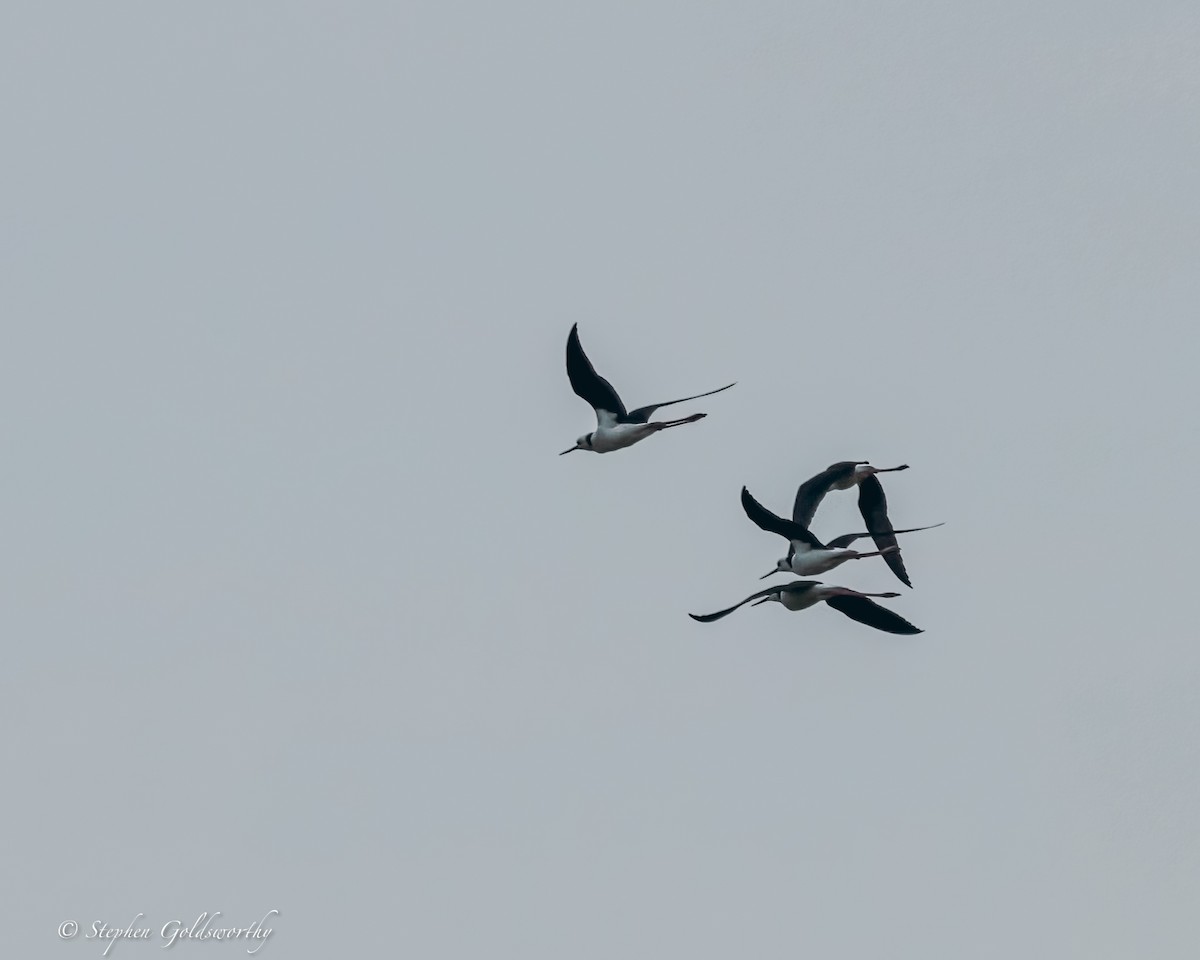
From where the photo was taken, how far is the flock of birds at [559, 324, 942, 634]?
46.7 metres

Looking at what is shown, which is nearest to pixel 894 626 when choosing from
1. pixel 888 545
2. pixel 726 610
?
pixel 888 545

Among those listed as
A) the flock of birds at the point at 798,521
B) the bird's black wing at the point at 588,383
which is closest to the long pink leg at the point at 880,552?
the flock of birds at the point at 798,521

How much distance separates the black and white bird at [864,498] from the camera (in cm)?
5003

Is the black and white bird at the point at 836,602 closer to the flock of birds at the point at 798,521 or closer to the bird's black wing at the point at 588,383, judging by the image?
the flock of birds at the point at 798,521

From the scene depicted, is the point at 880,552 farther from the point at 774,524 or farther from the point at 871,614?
the point at 871,614

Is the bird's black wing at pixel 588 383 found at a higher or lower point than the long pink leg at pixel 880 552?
higher

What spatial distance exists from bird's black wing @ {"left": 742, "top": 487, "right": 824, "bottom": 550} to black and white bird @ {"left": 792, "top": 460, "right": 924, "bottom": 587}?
1443 mm

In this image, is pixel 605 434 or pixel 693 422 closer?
pixel 693 422

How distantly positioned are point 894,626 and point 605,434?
7.08m

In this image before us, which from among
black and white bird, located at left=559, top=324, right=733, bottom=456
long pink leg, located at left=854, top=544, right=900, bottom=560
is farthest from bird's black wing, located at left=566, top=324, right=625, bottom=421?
long pink leg, located at left=854, top=544, right=900, bottom=560

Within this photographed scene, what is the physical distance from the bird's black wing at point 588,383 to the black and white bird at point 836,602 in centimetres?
443

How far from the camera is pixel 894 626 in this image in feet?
163

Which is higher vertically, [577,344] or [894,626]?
[577,344]

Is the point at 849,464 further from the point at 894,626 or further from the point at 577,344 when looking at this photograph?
the point at 577,344
